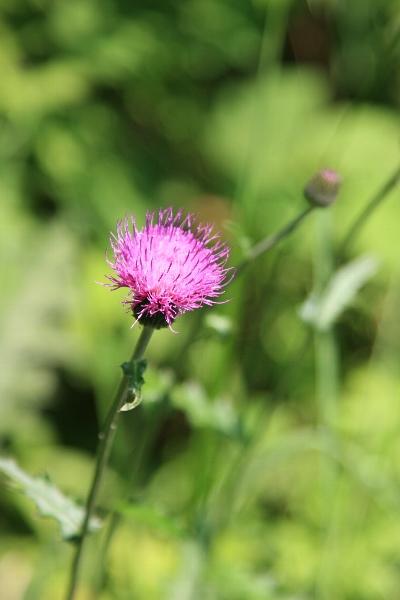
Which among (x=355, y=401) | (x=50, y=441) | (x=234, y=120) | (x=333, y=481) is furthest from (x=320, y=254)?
(x=234, y=120)

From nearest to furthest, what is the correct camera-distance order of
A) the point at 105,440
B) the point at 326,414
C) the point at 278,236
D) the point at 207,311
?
the point at 105,440 < the point at 278,236 < the point at 207,311 < the point at 326,414

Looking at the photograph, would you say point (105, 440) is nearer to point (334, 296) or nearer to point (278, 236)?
point (278, 236)

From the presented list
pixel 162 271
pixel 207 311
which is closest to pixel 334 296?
pixel 207 311

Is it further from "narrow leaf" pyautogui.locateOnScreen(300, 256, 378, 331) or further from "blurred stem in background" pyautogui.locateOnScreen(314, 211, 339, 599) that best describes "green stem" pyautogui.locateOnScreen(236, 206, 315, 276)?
"blurred stem in background" pyautogui.locateOnScreen(314, 211, 339, 599)

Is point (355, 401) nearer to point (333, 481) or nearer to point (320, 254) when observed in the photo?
point (333, 481)

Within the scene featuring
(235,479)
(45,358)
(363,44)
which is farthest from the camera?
(363,44)
